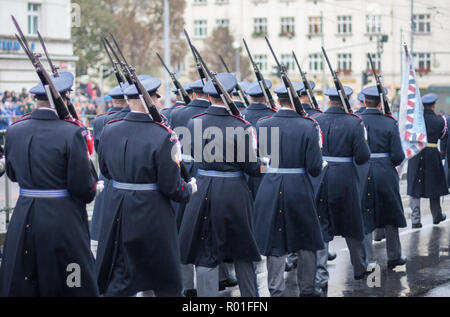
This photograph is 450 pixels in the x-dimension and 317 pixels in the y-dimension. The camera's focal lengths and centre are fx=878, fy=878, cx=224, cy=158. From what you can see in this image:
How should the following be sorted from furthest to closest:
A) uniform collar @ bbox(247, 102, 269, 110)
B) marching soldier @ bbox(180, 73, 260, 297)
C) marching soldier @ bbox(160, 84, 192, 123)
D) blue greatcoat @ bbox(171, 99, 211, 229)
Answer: marching soldier @ bbox(160, 84, 192, 123)
uniform collar @ bbox(247, 102, 269, 110)
blue greatcoat @ bbox(171, 99, 211, 229)
marching soldier @ bbox(180, 73, 260, 297)

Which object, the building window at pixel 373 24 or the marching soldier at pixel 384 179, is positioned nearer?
the marching soldier at pixel 384 179

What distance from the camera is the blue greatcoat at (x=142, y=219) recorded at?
6.70 m

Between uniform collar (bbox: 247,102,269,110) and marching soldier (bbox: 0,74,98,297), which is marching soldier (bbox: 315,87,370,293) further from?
marching soldier (bbox: 0,74,98,297)

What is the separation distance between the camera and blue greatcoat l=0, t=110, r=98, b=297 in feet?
21.1

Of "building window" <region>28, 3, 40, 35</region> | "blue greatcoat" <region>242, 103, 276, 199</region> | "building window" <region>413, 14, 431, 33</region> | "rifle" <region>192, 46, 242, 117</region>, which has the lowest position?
"blue greatcoat" <region>242, 103, 276, 199</region>

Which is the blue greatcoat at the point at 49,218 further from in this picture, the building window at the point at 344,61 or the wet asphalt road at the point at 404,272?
the building window at the point at 344,61

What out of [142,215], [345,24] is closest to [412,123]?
[142,215]

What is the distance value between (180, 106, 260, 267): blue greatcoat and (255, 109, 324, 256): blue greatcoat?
0.62 metres

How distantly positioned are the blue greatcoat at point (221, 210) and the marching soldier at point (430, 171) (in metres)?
5.72

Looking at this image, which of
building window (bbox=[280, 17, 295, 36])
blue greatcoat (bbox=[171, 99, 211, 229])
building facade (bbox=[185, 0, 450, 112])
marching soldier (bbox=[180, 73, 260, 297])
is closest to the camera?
marching soldier (bbox=[180, 73, 260, 297])

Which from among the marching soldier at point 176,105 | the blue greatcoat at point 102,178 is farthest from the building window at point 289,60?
the blue greatcoat at point 102,178

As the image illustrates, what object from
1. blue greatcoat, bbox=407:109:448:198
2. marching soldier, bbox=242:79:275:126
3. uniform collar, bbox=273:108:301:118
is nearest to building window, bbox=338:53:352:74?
blue greatcoat, bbox=407:109:448:198

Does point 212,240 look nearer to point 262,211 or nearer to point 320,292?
point 262,211

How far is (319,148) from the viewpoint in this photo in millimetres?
8125
